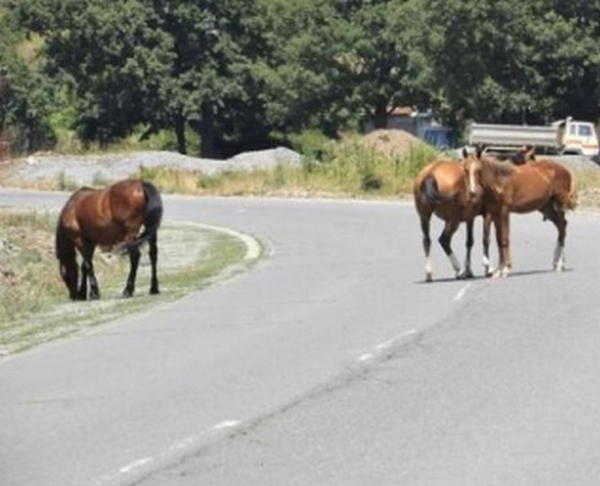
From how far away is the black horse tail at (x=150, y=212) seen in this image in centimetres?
2467

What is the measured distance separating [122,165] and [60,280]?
36.0 m

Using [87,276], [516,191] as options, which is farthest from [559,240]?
[87,276]

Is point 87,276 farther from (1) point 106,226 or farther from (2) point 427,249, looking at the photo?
(2) point 427,249

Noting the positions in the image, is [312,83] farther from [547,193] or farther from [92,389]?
[92,389]

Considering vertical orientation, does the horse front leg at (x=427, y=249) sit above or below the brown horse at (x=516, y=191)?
below

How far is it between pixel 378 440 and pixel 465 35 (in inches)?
2531

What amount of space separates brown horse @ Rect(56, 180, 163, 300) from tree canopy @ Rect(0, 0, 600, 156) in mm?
49406

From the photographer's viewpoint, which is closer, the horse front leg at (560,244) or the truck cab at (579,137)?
the horse front leg at (560,244)

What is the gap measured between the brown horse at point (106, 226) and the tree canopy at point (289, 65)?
49.4 metres

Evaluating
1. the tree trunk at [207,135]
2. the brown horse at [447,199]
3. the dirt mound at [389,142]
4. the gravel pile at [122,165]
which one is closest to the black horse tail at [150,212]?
the brown horse at [447,199]

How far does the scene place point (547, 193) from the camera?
83.0ft

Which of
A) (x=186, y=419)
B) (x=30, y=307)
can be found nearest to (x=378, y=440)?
(x=186, y=419)

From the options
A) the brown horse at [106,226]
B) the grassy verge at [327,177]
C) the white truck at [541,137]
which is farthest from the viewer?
the white truck at [541,137]

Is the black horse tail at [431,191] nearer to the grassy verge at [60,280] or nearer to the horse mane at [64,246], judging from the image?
the grassy verge at [60,280]
